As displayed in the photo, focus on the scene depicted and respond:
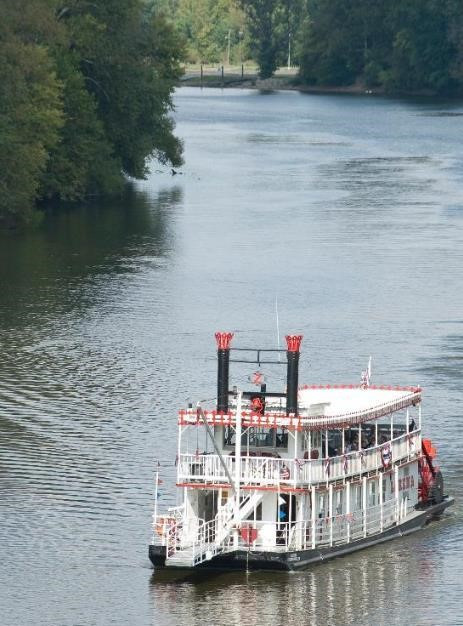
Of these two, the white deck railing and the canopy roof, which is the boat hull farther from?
the canopy roof

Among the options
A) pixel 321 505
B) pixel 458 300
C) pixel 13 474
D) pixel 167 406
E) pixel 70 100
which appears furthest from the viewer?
pixel 70 100

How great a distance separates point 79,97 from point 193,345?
50804 mm

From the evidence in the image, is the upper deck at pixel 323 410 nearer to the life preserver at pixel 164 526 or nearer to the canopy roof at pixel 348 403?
the canopy roof at pixel 348 403

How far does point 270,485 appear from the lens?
47344 mm

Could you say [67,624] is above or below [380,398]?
below

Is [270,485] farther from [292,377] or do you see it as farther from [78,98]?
[78,98]

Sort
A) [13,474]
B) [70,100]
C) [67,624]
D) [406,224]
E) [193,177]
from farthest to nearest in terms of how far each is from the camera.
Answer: [193,177]
[70,100]
[406,224]
[13,474]
[67,624]

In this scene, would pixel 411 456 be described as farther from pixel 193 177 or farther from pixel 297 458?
pixel 193 177

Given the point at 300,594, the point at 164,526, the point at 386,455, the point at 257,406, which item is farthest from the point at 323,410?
the point at 164,526

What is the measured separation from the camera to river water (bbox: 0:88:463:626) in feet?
156

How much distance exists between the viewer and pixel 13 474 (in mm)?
58750

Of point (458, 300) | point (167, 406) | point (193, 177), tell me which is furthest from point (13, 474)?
point (193, 177)

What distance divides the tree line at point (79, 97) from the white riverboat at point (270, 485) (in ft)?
221

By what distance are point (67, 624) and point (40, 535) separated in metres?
7.23
